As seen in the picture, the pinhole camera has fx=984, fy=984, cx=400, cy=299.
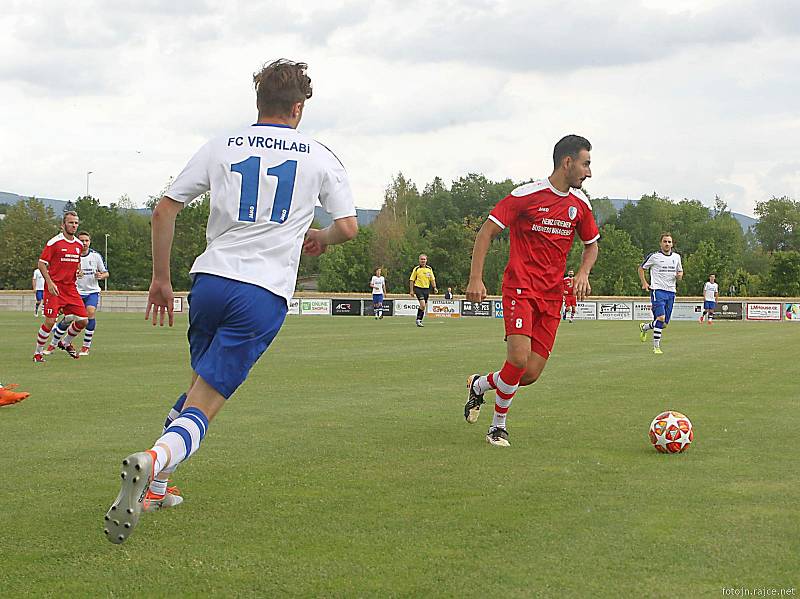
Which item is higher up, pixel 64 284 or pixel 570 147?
pixel 570 147

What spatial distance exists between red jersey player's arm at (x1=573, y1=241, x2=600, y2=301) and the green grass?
119cm

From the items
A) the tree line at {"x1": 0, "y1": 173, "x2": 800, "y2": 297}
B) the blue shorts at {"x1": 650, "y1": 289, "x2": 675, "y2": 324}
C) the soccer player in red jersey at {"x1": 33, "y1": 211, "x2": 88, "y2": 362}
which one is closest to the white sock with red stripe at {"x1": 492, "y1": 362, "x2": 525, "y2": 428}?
the soccer player in red jersey at {"x1": 33, "y1": 211, "x2": 88, "y2": 362}

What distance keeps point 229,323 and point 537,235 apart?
376cm

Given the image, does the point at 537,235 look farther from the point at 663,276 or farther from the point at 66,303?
the point at 663,276

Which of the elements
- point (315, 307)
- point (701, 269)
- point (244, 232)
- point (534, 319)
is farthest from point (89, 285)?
point (701, 269)

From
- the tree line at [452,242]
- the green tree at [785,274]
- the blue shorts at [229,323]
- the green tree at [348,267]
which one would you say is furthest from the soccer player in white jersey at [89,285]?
the green tree at [348,267]

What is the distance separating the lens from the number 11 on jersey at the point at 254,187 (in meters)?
4.79

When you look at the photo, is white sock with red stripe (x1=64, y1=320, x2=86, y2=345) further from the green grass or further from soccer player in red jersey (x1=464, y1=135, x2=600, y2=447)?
soccer player in red jersey (x1=464, y1=135, x2=600, y2=447)

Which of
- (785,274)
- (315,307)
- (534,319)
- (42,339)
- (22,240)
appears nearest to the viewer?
(534,319)

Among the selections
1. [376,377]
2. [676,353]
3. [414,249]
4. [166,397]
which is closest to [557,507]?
[166,397]

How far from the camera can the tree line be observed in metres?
78.4

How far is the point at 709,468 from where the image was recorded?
21.8 feet

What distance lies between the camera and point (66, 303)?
683 inches

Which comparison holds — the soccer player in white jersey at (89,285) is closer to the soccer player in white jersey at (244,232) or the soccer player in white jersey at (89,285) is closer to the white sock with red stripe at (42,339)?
the white sock with red stripe at (42,339)
